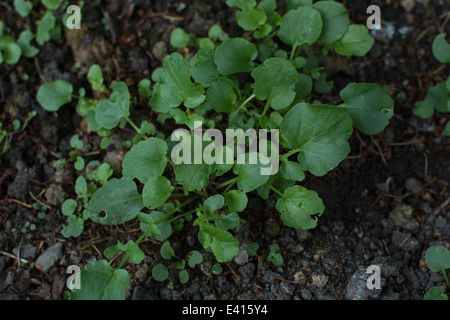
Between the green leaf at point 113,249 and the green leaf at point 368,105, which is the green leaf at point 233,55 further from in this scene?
the green leaf at point 113,249

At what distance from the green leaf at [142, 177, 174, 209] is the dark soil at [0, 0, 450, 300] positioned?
0.29m

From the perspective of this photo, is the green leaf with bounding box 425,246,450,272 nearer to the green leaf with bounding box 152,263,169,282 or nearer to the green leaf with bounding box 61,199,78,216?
the green leaf with bounding box 152,263,169,282

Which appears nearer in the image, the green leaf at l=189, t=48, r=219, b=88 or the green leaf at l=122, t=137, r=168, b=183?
the green leaf at l=122, t=137, r=168, b=183

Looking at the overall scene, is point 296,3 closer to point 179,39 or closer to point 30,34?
point 179,39

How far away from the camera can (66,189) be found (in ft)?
7.37

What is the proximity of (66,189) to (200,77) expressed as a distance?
3.07 feet

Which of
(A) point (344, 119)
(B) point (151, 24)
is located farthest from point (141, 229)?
(B) point (151, 24)

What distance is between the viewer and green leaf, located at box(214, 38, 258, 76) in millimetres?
2084

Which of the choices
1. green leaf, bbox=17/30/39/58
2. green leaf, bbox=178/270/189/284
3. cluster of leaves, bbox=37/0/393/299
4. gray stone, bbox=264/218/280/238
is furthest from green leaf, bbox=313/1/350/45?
green leaf, bbox=17/30/39/58

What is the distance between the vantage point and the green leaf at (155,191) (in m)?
1.87

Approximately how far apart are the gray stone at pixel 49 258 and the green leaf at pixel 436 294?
69.1 inches

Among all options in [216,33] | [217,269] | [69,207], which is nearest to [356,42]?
[216,33]

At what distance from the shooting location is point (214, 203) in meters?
1.88

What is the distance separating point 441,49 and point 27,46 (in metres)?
2.39
